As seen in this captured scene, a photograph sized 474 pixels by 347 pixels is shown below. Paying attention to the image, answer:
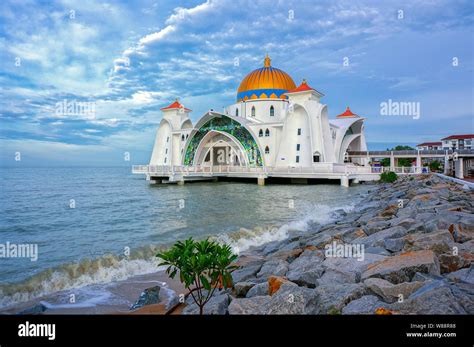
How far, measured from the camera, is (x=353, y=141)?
3766cm

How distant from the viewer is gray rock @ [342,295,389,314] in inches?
118

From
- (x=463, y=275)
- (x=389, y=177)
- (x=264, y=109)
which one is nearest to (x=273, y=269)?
(x=463, y=275)

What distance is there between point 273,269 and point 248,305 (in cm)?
169

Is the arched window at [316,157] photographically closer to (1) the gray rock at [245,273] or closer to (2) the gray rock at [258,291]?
(1) the gray rock at [245,273]

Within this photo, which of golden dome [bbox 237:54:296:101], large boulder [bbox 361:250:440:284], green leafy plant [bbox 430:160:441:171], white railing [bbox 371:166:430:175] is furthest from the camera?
golden dome [bbox 237:54:296:101]

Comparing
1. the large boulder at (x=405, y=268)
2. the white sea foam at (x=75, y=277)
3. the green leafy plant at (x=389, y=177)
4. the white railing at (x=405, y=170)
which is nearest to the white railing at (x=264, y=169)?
the white railing at (x=405, y=170)

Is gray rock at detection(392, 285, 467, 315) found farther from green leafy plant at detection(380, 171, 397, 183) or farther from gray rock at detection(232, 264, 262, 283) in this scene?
green leafy plant at detection(380, 171, 397, 183)

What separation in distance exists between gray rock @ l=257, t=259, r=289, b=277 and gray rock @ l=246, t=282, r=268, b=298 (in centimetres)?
73

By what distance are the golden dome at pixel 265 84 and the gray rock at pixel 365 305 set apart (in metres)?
32.4

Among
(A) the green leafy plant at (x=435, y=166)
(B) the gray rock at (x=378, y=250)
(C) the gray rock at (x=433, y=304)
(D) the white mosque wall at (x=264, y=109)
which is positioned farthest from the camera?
(D) the white mosque wall at (x=264, y=109)

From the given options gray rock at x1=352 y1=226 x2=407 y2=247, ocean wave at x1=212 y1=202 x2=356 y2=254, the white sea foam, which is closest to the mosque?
ocean wave at x1=212 y1=202 x2=356 y2=254

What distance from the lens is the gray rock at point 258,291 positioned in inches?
158
